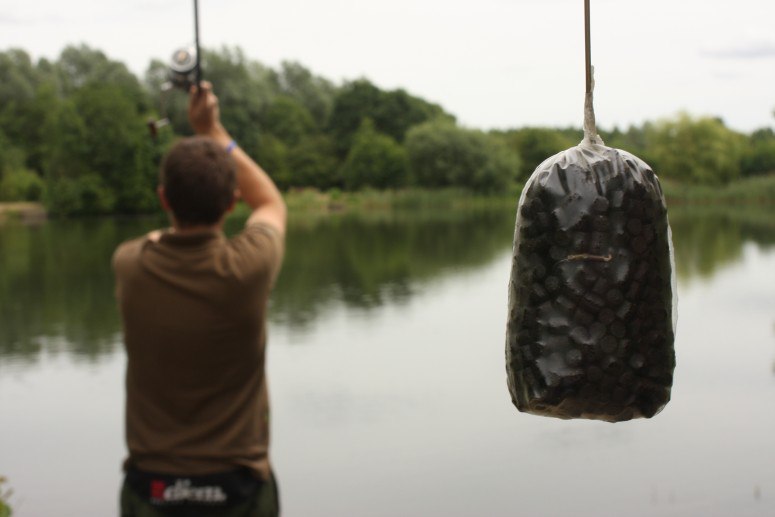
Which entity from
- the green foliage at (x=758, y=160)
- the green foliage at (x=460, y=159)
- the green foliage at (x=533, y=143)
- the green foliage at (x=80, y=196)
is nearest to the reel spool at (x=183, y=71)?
the green foliage at (x=533, y=143)

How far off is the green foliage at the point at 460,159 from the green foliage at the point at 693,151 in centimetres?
1077

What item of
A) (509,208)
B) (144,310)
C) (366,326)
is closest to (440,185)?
(509,208)

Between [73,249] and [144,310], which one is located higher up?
[144,310]

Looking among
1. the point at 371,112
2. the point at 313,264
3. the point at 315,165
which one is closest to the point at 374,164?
the point at 315,165

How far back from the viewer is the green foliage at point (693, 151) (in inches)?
2872

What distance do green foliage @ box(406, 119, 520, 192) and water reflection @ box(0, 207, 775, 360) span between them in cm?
746

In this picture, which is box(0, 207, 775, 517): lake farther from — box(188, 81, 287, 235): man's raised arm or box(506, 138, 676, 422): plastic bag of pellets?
box(506, 138, 676, 422): plastic bag of pellets

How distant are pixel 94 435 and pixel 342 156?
70648 mm

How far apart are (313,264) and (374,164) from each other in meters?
40.7

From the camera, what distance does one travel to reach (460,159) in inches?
2916

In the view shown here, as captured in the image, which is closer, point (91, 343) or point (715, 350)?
point (715, 350)

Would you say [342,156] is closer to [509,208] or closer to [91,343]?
[509,208]

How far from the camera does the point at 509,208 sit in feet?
263

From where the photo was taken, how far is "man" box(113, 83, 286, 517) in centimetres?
244
